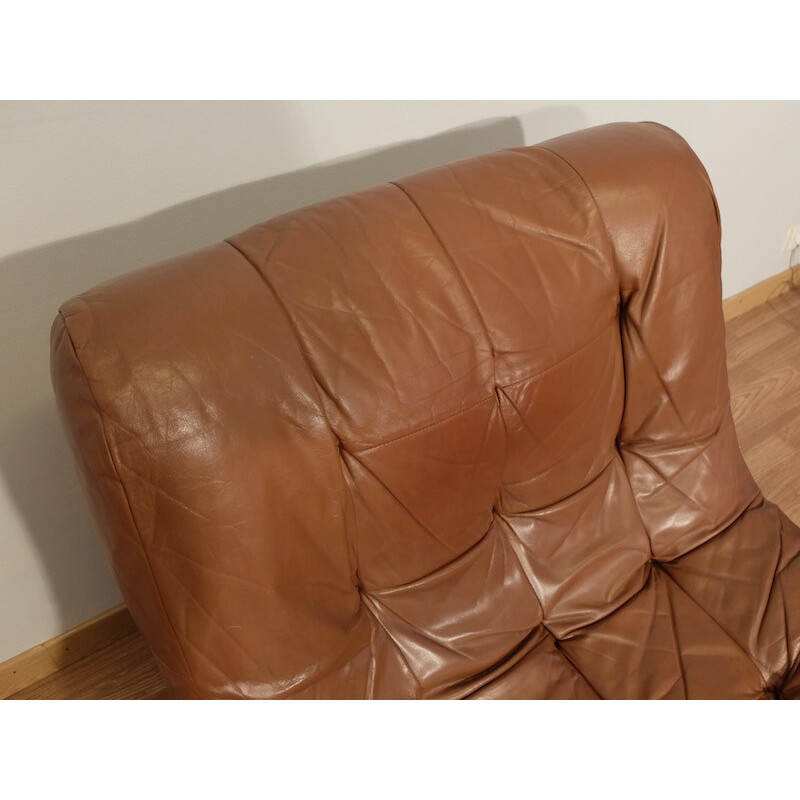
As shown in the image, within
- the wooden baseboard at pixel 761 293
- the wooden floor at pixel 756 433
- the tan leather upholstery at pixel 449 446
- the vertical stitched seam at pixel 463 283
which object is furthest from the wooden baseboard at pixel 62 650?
the wooden baseboard at pixel 761 293

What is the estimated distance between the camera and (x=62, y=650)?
4.78ft

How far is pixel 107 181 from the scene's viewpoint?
1046 mm

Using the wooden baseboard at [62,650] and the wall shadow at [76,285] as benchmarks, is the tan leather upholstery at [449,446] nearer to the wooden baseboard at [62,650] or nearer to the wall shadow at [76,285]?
the wall shadow at [76,285]

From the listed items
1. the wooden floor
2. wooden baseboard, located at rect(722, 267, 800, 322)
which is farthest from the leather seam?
wooden baseboard, located at rect(722, 267, 800, 322)

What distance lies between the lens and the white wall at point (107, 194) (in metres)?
1.01

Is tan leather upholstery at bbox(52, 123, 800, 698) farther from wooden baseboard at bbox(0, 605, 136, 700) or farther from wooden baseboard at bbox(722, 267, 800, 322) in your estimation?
wooden baseboard at bbox(722, 267, 800, 322)

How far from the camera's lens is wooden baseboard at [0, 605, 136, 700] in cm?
142

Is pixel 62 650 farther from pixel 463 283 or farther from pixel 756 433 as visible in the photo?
pixel 756 433
